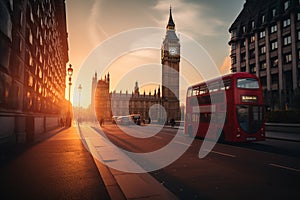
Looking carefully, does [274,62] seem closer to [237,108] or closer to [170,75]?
[237,108]

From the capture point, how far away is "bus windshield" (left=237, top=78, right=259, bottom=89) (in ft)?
43.9

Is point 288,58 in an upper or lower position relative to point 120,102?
upper

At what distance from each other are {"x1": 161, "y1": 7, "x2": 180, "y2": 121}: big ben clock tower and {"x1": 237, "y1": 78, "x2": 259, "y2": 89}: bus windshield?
270 ft

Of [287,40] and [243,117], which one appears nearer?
[243,117]

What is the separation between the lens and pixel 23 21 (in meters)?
13.6

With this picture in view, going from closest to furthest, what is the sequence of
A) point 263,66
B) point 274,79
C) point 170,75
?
point 274,79, point 263,66, point 170,75

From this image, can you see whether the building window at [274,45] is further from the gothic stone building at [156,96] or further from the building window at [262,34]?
the gothic stone building at [156,96]

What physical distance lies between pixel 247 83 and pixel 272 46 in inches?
1428

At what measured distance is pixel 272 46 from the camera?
43625 millimetres

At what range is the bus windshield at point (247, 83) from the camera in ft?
43.9

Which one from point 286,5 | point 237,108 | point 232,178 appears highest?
point 286,5

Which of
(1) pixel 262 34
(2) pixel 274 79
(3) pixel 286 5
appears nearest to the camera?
(3) pixel 286 5

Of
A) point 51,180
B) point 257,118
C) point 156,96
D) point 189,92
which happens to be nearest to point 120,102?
point 156,96

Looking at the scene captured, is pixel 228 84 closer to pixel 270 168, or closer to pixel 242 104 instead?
pixel 242 104
